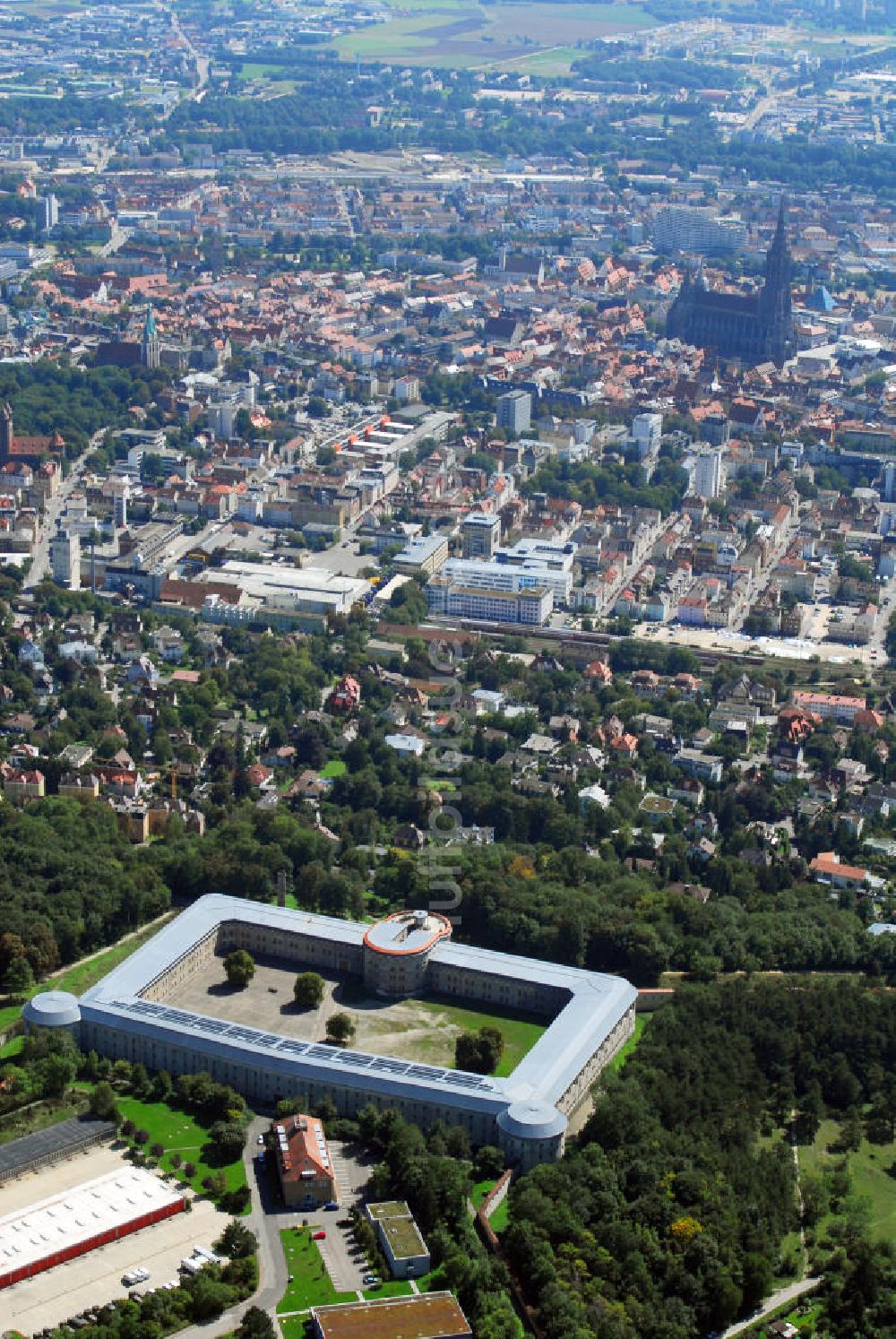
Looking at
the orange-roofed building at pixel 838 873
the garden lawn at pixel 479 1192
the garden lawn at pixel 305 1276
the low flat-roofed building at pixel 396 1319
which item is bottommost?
the orange-roofed building at pixel 838 873

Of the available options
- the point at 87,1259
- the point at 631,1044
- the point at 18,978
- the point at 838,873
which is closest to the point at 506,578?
the point at 838,873

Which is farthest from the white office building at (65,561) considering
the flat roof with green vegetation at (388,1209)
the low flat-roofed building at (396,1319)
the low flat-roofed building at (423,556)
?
the low flat-roofed building at (396,1319)

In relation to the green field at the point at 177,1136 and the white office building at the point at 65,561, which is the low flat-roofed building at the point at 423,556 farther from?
the green field at the point at 177,1136

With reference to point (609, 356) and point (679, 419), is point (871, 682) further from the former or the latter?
point (609, 356)

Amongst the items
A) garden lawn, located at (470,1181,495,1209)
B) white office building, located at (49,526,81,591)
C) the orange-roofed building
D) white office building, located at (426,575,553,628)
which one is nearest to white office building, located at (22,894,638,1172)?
garden lawn, located at (470,1181,495,1209)

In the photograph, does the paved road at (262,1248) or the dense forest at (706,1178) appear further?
the dense forest at (706,1178)

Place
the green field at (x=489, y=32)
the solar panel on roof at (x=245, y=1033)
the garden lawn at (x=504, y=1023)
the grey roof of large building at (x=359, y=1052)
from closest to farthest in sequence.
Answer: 1. the grey roof of large building at (x=359, y=1052)
2. the solar panel on roof at (x=245, y=1033)
3. the garden lawn at (x=504, y=1023)
4. the green field at (x=489, y=32)

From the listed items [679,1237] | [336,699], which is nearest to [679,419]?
[336,699]
